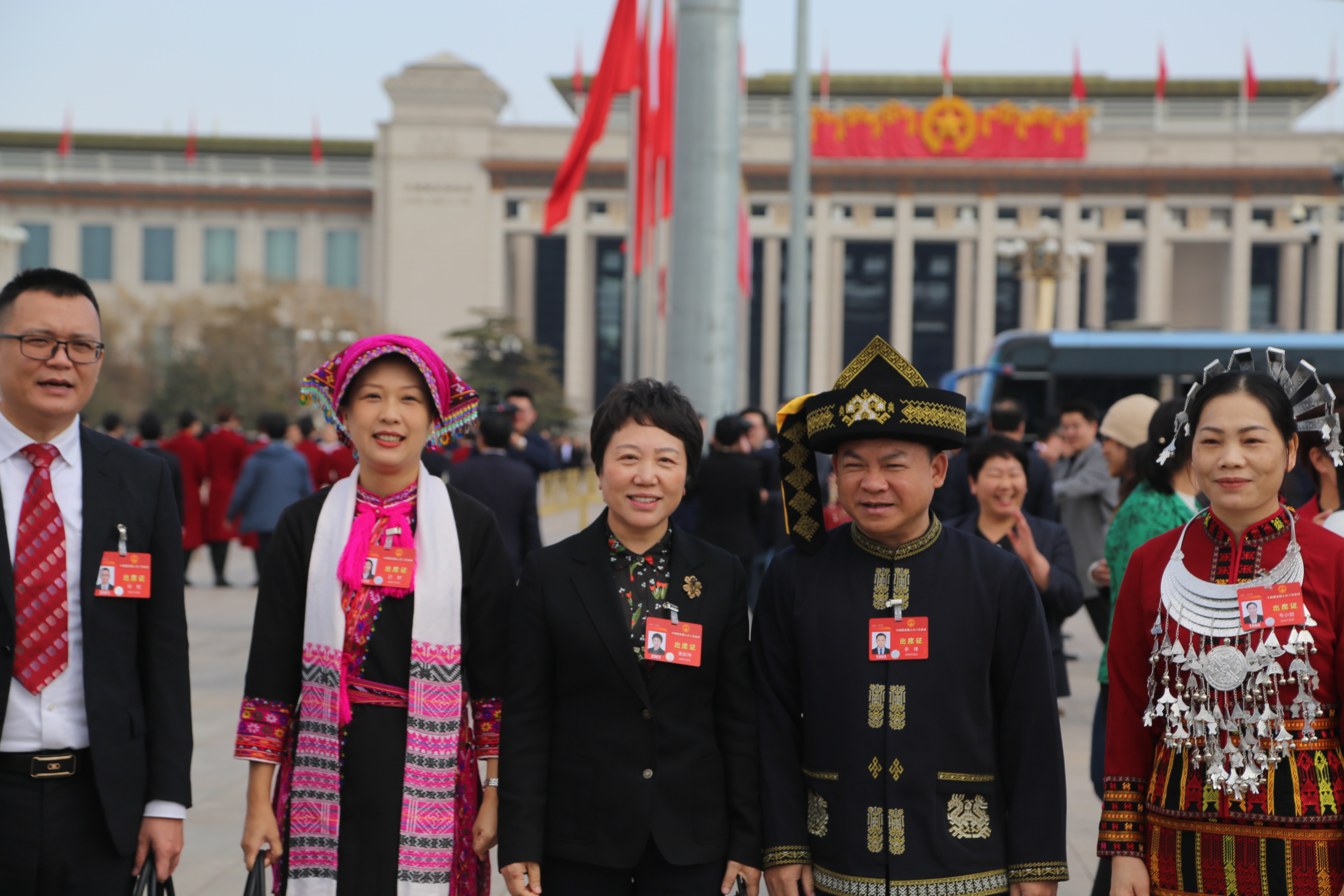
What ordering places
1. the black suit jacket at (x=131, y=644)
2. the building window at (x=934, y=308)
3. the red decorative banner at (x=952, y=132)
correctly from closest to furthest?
the black suit jacket at (x=131, y=644) < the red decorative banner at (x=952, y=132) < the building window at (x=934, y=308)

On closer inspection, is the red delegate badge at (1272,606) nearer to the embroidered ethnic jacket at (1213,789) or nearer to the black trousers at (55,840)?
the embroidered ethnic jacket at (1213,789)

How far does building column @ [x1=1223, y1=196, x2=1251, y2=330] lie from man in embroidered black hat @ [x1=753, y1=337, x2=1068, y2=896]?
6017 cm

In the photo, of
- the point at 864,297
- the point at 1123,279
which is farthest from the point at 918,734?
the point at 1123,279

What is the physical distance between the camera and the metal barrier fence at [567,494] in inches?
922

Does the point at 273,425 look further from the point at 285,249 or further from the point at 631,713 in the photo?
the point at 285,249

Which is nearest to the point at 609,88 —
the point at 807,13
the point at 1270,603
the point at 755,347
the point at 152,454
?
the point at 807,13

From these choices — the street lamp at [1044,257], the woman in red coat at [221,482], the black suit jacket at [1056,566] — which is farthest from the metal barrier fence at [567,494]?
the black suit jacket at [1056,566]

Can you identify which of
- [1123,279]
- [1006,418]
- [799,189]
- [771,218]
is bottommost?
[1006,418]

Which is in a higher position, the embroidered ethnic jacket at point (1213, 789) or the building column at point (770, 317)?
the building column at point (770, 317)

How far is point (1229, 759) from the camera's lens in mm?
2549

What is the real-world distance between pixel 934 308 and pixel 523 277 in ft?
69.9

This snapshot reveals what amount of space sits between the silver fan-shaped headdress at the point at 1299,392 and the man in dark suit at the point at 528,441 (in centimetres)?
609

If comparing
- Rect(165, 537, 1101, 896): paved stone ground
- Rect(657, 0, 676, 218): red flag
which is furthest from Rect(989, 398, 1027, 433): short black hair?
Rect(657, 0, 676, 218): red flag

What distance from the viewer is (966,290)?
60.2 metres
